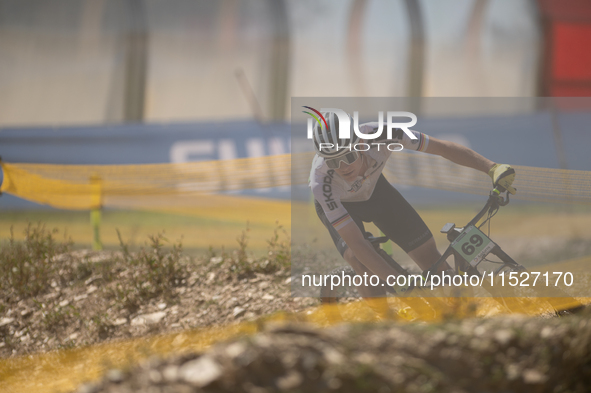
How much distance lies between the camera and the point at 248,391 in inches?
73.1

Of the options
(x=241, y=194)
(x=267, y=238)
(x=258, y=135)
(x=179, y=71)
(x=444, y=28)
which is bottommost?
(x=267, y=238)

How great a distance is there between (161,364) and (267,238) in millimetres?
3841

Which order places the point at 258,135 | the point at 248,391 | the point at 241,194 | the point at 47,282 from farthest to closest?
the point at 258,135 < the point at 241,194 < the point at 47,282 < the point at 248,391

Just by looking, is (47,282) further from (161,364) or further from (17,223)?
(161,364)

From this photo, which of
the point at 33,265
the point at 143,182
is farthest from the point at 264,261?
the point at 33,265

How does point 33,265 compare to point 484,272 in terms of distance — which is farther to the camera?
point 33,265

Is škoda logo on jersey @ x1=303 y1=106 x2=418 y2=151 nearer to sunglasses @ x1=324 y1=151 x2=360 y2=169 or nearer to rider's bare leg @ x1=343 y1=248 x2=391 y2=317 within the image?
sunglasses @ x1=324 y1=151 x2=360 y2=169

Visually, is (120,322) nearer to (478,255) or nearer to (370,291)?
(370,291)

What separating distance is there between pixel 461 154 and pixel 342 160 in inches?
39.4

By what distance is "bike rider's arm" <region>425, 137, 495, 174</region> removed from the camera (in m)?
3.99

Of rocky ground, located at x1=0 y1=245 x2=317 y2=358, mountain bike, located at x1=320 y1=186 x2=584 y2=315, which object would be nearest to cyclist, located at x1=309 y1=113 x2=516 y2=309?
mountain bike, located at x1=320 y1=186 x2=584 y2=315

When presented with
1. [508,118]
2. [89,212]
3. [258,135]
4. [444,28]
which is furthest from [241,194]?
[444,28]

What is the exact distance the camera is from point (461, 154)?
400 centimetres

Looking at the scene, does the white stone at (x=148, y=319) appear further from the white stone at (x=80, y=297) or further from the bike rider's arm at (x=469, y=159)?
the bike rider's arm at (x=469, y=159)
